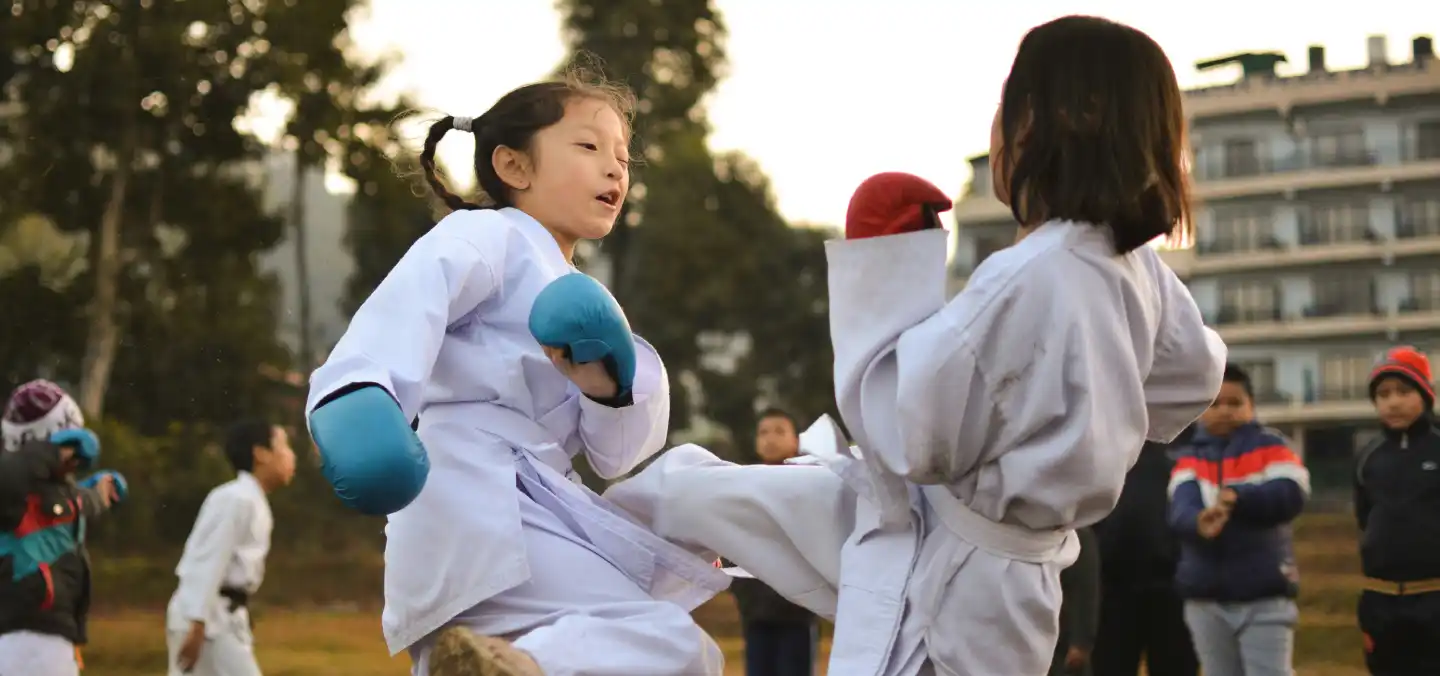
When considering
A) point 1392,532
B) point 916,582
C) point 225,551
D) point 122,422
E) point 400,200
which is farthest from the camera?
point 400,200

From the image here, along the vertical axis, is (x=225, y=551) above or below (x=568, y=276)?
below

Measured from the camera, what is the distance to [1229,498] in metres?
6.18

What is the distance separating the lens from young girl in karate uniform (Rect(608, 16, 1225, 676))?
2520 mm

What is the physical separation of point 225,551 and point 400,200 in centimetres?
1597

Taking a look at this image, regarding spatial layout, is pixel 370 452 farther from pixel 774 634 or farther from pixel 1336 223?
pixel 1336 223

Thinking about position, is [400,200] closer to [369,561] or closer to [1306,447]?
[369,561]

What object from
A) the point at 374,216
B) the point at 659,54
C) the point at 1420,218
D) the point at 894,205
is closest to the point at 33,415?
the point at 894,205

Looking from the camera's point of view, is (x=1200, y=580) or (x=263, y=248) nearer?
(x=1200, y=580)

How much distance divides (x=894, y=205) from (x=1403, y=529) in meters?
3.93

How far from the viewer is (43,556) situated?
6180 millimetres

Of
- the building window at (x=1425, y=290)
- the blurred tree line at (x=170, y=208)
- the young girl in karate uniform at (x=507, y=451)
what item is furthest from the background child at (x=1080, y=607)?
the building window at (x=1425, y=290)

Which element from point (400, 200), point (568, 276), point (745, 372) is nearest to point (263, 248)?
point (400, 200)

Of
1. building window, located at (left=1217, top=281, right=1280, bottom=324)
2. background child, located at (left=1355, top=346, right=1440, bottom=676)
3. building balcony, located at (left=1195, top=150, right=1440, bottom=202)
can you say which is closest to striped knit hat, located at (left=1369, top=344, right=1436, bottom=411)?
background child, located at (left=1355, top=346, right=1440, bottom=676)

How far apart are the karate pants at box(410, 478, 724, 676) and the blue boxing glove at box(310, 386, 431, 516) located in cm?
33
